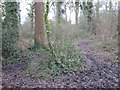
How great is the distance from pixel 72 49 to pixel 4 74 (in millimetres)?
3452

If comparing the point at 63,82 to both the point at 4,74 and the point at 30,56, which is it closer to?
the point at 4,74

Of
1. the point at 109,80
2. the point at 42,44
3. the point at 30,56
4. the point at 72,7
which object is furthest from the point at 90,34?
the point at 109,80

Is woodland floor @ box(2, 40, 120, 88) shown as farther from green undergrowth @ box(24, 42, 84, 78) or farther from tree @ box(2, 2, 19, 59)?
tree @ box(2, 2, 19, 59)

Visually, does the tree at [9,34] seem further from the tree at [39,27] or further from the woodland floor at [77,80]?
the woodland floor at [77,80]

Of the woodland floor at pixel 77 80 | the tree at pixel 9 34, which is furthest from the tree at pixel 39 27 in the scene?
the woodland floor at pixel 77 80

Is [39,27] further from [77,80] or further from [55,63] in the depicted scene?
[77,80]

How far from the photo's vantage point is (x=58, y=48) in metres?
5.86

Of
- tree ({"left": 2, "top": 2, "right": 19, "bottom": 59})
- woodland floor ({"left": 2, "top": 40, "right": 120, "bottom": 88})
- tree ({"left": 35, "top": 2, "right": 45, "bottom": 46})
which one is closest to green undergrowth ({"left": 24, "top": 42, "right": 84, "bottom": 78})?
woodland floor ({"left": 2, "top": 40, "right": 120, "bottom": 88})

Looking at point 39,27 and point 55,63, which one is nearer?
point 55,63

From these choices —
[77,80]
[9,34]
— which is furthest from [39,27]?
[77,80]

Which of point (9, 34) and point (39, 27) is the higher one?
point (39, 27)

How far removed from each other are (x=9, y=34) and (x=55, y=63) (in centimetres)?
344

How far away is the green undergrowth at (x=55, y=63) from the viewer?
5.16 metres

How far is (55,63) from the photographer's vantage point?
18.4 ft
